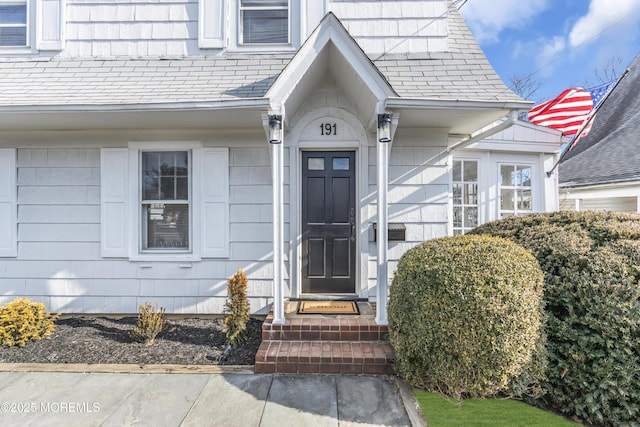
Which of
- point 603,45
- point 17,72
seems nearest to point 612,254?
point 17,72

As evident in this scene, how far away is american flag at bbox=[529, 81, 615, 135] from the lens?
16.7 ft

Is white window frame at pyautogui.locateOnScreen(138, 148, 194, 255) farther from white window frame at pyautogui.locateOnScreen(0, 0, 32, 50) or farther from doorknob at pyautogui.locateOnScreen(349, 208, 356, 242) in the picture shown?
white window frame at pyautogui.locateOnScreen(0, 0, 32, 50)

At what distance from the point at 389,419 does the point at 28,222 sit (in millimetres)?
5201

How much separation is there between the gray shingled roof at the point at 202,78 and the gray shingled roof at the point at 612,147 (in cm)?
567

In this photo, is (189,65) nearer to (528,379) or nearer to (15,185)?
(15,185)

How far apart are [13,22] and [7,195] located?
2.60 m

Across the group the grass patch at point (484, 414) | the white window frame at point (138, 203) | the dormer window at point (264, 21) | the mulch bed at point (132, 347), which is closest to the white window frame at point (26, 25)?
the white window frame at point (138, 203)

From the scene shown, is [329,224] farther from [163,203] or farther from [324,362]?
[163,203]

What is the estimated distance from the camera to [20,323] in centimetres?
368

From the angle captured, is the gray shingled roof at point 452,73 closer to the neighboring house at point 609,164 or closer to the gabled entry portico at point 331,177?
the gabled entry portico at point 331,177

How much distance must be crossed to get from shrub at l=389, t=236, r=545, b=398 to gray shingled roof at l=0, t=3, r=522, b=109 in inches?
74.9

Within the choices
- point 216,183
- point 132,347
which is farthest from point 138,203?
point 132,347

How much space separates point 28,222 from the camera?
4.53 meters

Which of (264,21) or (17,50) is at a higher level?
(264,21)
